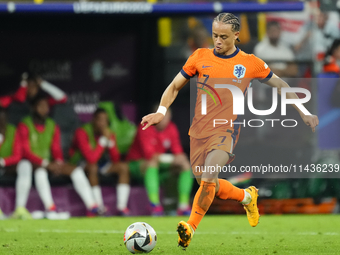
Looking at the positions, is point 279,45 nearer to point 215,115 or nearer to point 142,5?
point 142,5

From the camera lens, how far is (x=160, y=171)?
10008mm

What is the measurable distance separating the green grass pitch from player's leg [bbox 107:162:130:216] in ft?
1.15

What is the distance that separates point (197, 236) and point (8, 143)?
3849 millimetres

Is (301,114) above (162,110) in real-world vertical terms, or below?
below

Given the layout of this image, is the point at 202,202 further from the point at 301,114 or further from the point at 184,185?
the point at 184,185

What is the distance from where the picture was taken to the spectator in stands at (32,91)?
10.0 meters

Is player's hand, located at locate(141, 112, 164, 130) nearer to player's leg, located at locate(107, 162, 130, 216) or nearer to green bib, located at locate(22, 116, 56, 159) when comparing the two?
player's leg, located at locate(107, 162, 130, 216)

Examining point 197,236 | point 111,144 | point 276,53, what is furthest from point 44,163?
point 276,53

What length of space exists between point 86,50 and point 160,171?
2.22 m

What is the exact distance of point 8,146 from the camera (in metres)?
9.72

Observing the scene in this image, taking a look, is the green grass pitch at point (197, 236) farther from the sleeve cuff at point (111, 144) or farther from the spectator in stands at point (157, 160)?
the sleeve cuff at point (111, 144)

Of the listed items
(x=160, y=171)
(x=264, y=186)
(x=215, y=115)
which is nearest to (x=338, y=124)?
(x=264, y=186)

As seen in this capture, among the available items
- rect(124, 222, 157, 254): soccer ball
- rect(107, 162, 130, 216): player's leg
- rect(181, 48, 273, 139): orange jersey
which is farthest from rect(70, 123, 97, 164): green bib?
rect(124, 222, 157, 254): soccer ball

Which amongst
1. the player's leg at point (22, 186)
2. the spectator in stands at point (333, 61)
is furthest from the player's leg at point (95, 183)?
the spectator in stands at point (333, 61)
